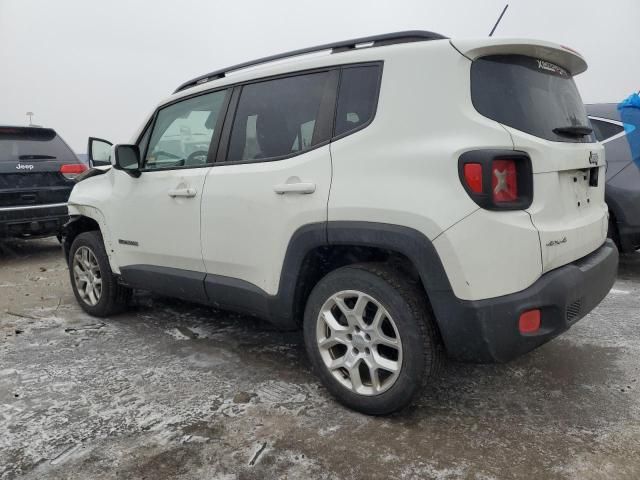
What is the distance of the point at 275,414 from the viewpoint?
2.47 meters

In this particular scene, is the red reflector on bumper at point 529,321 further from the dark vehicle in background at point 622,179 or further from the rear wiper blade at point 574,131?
the dark vehicle in background at point 622,179

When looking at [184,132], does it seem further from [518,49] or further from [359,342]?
[518,49]

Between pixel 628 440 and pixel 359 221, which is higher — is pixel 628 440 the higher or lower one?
the lower one

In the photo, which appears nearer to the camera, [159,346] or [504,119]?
[504,119]

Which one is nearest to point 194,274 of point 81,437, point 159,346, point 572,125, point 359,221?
point 159,346

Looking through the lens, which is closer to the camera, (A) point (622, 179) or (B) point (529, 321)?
(B) point (529, 321)

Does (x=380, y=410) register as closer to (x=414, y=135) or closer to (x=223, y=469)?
(x=223, y=469)

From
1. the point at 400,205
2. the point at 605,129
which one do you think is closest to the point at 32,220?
the point at 400,205

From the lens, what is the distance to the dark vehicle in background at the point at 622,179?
A: 14.8 ft

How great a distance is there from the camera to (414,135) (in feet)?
7.25

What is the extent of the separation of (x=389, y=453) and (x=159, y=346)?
1.97 meters

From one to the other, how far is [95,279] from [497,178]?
3.38m

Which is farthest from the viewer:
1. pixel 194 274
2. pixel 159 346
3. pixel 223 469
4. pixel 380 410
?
pixel 159 346

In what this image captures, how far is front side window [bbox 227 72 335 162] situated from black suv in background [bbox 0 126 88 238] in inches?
176
